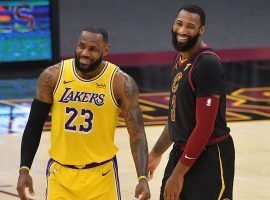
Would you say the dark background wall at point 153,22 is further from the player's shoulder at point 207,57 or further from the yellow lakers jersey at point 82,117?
the player's shoulder at point 207,57

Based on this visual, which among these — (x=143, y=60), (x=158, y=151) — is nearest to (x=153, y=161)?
(x=158, y=151)

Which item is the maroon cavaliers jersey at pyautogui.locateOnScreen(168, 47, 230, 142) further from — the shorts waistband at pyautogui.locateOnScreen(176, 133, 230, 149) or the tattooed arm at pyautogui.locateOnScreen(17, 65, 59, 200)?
the tattooed arm at pyautogui.locateOnScreen(17, 65, 59, 200)

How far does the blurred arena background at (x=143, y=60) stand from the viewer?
365 inches

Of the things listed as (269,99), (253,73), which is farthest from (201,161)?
(253,73)

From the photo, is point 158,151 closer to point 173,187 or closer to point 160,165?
point 173,187

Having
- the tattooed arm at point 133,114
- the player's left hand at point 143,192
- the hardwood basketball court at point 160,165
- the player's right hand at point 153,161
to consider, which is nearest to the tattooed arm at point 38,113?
the tattooed arm at point 133,114

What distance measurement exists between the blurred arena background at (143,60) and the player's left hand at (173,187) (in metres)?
2.73

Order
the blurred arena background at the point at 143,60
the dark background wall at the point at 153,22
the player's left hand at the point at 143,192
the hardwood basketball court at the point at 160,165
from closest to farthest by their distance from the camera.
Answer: the player's left hand at the point at 143,192 → the hardwood basketball court at the point at 160,165 → the blurred arena background at the point at 143,60 → the dark background wall at the point at 153,22

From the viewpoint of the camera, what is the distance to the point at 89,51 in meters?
5.25

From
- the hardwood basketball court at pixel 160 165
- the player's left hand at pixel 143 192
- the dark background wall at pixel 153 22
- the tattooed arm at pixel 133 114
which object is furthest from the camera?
the dark background wall at pixel 153 22

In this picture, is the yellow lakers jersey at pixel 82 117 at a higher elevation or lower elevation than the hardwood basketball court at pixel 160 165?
higher

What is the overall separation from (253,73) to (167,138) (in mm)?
9261

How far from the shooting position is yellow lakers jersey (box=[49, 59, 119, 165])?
532 centimetres

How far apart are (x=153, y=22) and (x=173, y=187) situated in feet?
39.6
